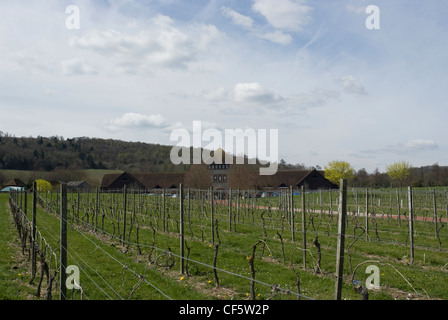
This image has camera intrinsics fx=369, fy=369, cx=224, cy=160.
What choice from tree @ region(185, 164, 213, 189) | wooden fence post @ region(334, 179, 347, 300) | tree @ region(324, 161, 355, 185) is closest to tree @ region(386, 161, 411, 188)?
tree @ region(324, 161, 355, 185)

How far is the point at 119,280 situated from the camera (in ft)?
22.1

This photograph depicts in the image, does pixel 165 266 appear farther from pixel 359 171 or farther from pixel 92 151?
pixel 92 151

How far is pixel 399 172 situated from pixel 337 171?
8.24 m

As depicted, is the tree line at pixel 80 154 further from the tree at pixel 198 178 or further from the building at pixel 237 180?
the tree at pixel 198 178

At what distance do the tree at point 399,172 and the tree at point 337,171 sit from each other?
5.36 metres

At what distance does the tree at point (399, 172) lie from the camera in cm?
5047

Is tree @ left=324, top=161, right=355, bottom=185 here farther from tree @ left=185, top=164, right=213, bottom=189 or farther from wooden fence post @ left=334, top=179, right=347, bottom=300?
wooden fence post @ left=334, top=179, right=347, bottom=300

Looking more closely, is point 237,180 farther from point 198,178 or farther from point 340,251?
point 340,251

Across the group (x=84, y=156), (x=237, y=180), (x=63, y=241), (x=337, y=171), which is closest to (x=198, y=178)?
(x=237, y=180)

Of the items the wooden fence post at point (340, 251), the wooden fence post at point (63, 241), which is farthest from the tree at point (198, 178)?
Answer: the wooden fence post at point (340, 251)

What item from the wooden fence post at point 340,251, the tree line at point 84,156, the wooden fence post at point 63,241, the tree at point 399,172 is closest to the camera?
the wooden fence post at point 340,251

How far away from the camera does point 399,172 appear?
166ft

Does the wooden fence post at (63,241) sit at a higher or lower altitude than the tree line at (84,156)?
lower
